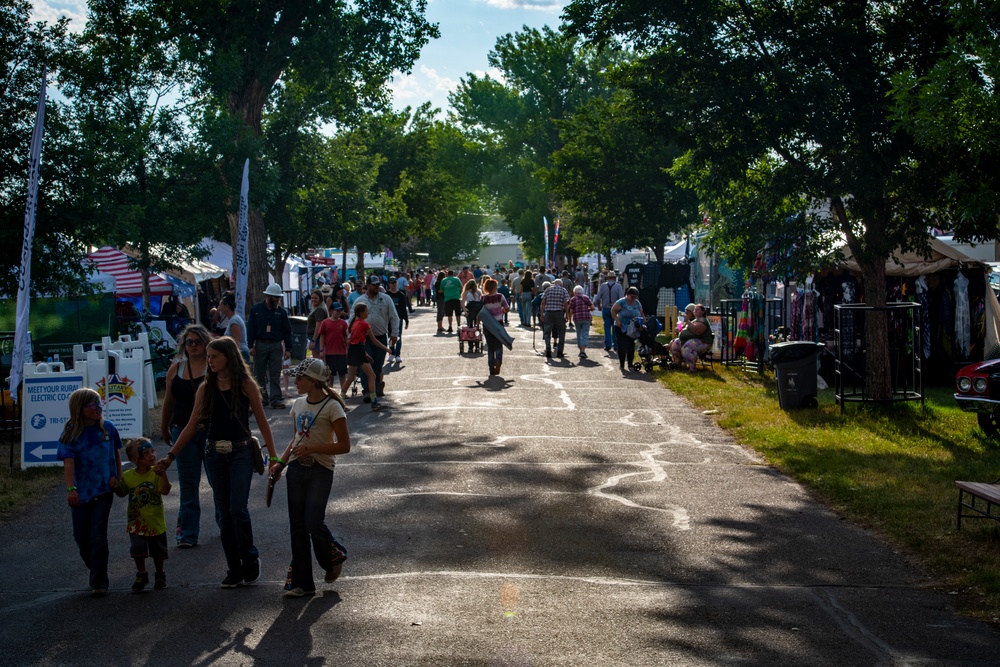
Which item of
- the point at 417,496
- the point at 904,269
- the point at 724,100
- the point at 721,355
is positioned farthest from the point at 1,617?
the point at 721,355

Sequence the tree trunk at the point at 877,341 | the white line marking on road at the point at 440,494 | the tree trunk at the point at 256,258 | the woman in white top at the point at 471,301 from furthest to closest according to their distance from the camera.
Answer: the tree trunk at the point at 256,258 → the woman in white top at the point at 471,301 → the tree trunk at the point at 877,341 → the white line marking on road at the point at 440,494

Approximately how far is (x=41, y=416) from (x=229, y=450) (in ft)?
→ 18.5

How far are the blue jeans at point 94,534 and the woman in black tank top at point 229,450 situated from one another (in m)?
0.56

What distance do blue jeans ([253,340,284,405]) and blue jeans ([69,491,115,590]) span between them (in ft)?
28.6

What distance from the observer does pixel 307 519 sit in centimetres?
710

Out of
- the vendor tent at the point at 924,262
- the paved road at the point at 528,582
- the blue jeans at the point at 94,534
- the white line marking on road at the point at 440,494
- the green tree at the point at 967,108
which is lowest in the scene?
the paved road at the point at 528,582

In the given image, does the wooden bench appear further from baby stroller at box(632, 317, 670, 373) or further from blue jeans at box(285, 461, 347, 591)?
baby stroller at box(632, 317, 670, 373)

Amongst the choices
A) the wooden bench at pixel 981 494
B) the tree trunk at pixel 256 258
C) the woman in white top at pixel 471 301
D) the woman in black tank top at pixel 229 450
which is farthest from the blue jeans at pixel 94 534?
the tree trunk at pixel 256 258

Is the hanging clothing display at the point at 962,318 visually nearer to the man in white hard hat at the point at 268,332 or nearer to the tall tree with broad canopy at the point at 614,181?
the man in white hard hat at the point at 268,332

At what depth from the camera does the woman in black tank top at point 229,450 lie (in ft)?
24.1

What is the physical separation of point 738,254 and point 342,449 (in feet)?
37.0

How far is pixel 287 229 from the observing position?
3322cm

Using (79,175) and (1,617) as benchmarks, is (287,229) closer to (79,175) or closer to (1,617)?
(79,175)

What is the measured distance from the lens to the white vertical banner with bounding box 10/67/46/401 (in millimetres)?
12664
